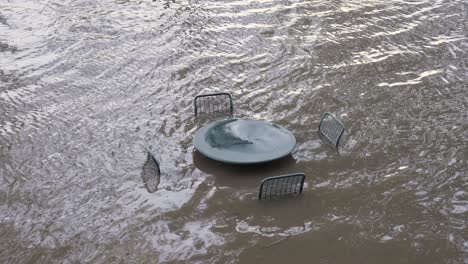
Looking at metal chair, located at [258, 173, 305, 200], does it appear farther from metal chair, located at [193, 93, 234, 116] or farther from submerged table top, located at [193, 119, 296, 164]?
metal chair, located at [193, 93, 234, 116]

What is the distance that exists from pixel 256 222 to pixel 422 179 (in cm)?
280

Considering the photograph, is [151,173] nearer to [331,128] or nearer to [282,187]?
[282,187]

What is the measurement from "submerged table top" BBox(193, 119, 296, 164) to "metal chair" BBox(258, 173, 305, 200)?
500mm

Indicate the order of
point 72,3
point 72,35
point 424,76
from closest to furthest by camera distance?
point 424,76 < point 72,35 < point 72,3

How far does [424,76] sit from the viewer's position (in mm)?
11078

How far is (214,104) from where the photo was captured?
988cm

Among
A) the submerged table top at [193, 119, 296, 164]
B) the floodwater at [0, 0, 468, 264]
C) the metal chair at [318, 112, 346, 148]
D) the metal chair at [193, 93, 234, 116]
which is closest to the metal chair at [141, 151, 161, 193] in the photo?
the floodwater at [0, 0, 468, 264]

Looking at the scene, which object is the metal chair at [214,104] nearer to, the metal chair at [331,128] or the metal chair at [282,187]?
the metal chair at [331,128]

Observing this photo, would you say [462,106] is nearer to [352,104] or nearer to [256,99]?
[352,104]

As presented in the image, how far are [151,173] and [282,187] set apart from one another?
6.65ft

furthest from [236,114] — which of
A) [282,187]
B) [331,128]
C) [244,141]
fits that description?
[282,187]

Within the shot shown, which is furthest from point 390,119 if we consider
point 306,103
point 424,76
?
point 424,76

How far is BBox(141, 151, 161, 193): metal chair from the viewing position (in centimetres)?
750

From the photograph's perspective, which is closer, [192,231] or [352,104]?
[192,231]
